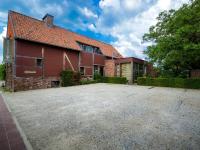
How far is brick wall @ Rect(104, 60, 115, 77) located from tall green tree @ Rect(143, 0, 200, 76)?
597 centimetres

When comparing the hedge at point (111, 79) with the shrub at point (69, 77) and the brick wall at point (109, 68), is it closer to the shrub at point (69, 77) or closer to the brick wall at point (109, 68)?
the brick wall at point (109, 68)

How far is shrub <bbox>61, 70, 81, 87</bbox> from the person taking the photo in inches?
637

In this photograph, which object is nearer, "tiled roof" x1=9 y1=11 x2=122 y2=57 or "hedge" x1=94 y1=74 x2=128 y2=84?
"tiled roof" x1=9 y1=11 x2=122 y2=57

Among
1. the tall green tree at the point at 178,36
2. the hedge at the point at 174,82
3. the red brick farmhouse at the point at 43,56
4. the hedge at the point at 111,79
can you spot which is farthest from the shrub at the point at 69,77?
the tall green tree at the point at 178,36

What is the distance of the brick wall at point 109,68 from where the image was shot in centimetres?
2155

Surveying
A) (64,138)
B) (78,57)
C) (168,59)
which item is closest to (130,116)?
(64,138)

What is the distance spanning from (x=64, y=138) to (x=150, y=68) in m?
22.4

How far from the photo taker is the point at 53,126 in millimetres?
4168

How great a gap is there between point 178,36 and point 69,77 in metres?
11.9

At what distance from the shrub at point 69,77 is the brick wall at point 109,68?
638 cm

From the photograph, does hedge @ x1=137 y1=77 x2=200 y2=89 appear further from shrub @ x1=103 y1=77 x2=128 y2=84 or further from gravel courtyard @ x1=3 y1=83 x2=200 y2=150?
gravel courtyard @ x1=3 y1=83 x2=200 y2=150

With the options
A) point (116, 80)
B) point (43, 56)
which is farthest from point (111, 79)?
point (43, 56)

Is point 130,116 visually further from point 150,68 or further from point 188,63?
point 150,68

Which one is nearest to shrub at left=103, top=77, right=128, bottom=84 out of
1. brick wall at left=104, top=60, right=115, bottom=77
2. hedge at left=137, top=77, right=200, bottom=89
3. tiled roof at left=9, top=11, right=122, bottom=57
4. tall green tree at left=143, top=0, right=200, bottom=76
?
brick wall at left=104, top=60, right=115, bottom=77
